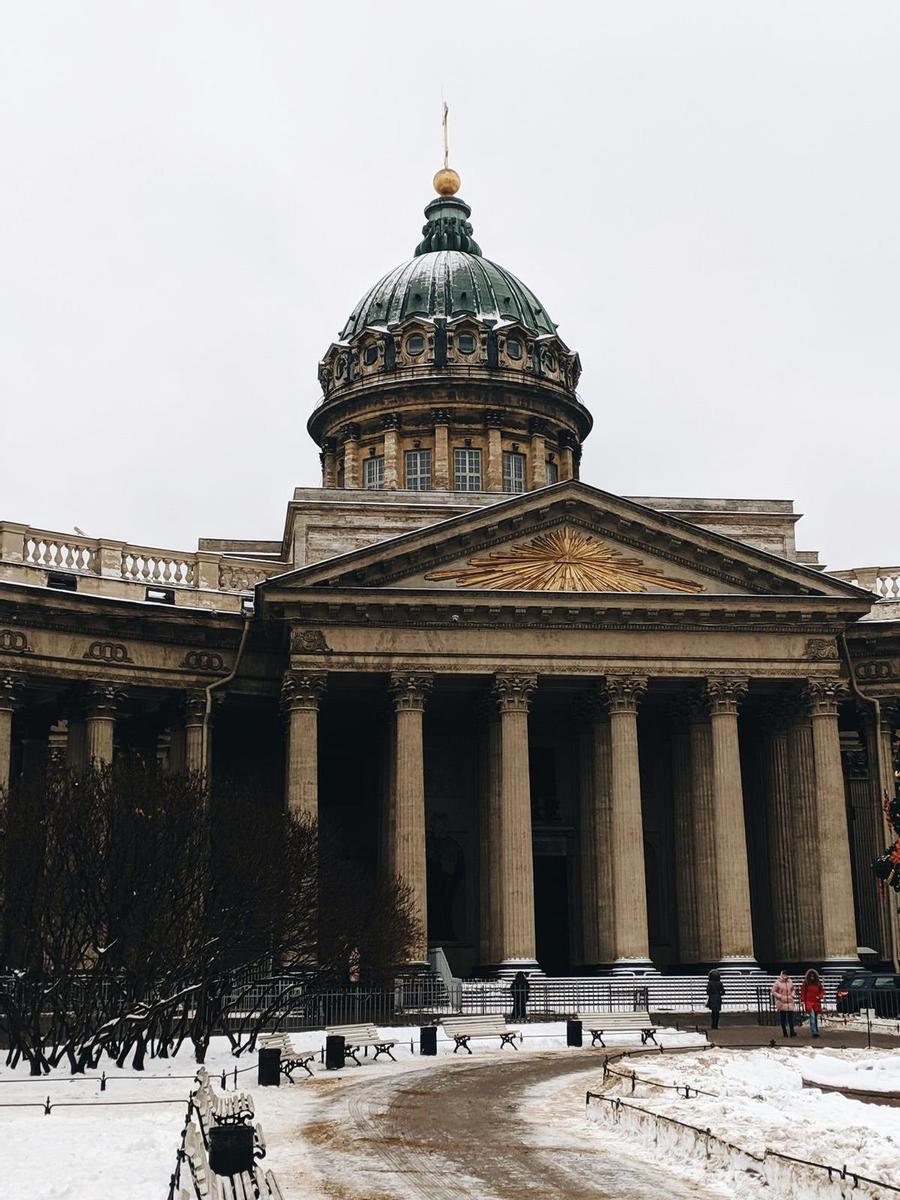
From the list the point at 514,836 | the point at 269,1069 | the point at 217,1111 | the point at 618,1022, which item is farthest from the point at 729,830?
the point at 217,1111

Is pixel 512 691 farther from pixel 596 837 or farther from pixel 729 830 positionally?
pixel 729 830

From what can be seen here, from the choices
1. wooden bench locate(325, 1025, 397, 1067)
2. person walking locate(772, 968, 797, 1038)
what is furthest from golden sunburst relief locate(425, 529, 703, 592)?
wooden bench locate(325, 1025, 397, 1067)

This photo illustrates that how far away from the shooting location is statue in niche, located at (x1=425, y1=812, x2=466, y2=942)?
54625mm

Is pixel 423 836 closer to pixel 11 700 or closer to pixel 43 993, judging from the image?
pixel 11 700

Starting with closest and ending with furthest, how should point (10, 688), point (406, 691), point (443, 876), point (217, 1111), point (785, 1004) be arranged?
point (217, 1111)
point (785, 1004)
point (10, 688)
point (406, 691)
point (443, 876)

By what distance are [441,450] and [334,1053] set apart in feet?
141

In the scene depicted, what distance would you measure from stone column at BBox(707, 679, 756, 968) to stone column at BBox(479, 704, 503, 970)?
7.06 metres

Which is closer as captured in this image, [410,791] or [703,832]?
[410,791]

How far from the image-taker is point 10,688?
46.7 m

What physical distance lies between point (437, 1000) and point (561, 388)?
1469 inches

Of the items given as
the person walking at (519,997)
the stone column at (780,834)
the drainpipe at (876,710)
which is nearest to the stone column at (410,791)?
the person walking at (519,997)

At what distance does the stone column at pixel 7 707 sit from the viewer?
151 feet

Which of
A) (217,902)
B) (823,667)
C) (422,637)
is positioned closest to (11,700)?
(422,637)

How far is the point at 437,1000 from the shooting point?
44.1 metres
